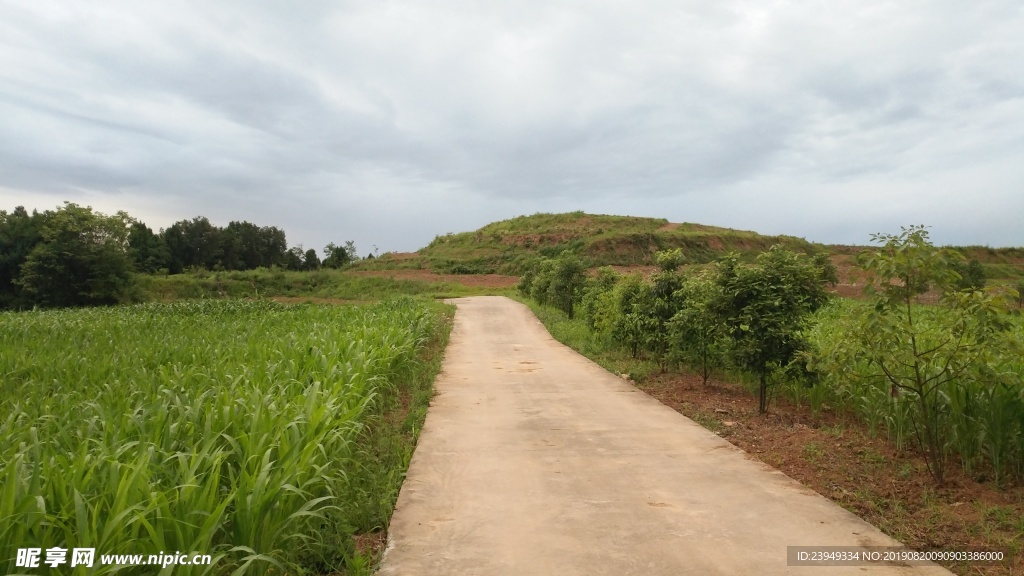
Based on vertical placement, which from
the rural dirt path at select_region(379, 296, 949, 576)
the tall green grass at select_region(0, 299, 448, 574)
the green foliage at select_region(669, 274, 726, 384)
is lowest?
the rural dirt path at select_region(379, 296, 949, 576)

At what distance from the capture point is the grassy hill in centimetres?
5347

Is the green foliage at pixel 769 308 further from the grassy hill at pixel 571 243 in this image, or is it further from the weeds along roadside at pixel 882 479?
the grassy hill at pixel 571 243

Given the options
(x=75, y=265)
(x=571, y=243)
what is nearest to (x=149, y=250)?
(x=75, y=265)

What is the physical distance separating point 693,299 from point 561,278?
13126 mm

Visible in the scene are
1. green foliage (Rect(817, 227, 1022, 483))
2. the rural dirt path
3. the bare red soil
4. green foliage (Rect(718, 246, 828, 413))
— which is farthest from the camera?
green foliage (Rect(718, 246, 828, 413))

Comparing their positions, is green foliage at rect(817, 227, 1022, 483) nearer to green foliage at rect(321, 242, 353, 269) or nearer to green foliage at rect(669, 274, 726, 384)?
green foliage at rect(669, 274, 726, 384)

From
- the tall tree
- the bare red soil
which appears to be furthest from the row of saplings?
the tall tree

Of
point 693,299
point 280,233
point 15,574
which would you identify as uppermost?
point 280,233

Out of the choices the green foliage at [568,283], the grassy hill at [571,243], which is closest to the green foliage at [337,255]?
the grassy hill at [571,243]

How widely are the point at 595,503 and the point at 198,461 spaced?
103 inches

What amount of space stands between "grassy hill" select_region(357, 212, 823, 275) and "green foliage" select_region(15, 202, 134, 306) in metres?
22.8

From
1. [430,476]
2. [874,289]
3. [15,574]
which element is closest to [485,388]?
[430,476]

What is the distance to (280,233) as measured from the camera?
78.9 meters

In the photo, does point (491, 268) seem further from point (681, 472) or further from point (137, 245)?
point (681, 472)
